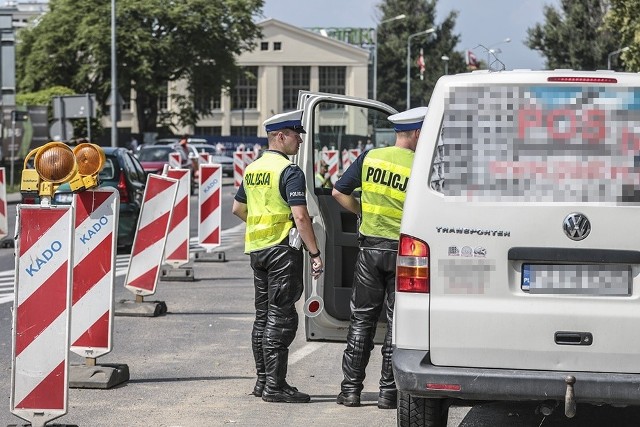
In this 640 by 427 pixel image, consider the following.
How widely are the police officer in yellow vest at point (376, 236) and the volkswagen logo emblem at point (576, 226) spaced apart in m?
1.95

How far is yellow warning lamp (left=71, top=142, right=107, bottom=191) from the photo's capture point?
816 centimetres

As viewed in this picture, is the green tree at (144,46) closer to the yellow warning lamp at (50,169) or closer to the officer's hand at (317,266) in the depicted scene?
the officer's hand at (317,266)

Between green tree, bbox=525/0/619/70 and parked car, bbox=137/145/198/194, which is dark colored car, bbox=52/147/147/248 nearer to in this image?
parked car, bbox=137/145/198/194

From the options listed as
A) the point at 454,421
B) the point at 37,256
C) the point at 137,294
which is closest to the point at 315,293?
the point at 454,421

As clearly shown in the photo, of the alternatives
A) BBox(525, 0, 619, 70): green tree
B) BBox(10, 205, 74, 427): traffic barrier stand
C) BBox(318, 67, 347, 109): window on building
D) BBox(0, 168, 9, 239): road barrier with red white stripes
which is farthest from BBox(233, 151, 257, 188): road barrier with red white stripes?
BBox(318, 67, 347, 109): window on building

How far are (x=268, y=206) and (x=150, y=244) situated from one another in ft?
13.9

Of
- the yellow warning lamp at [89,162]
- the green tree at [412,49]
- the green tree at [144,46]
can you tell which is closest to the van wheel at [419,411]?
the yellow warning lamp at [89,162]

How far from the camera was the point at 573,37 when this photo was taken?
2904 inches

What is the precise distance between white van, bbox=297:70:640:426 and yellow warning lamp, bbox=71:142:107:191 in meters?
2.51

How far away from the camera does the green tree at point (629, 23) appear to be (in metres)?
33.7

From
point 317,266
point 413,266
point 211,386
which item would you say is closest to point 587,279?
point 413,266

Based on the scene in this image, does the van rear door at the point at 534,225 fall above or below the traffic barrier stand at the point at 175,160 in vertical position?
above

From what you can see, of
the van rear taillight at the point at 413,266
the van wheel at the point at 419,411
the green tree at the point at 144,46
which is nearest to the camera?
the van rear taillight at the point at 413,266

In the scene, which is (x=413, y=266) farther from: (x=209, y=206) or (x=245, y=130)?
(x=245, y=130)
